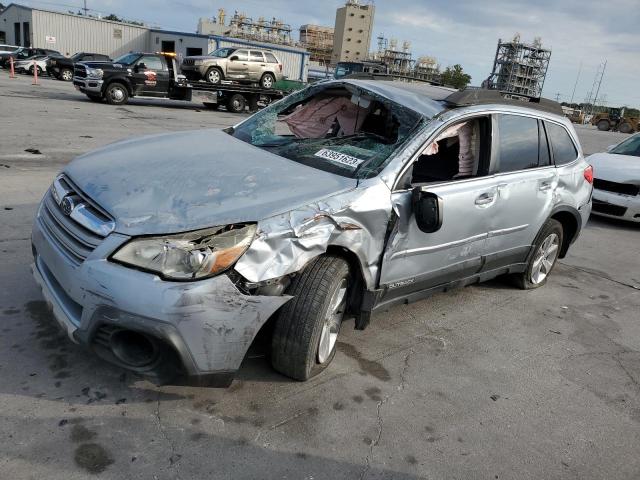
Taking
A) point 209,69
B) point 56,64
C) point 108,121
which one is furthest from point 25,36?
point 108,121

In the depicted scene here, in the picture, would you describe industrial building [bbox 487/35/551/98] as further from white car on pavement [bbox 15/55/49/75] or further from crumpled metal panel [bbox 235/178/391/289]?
crumpled metal panel [bbox 235/178/391/289]

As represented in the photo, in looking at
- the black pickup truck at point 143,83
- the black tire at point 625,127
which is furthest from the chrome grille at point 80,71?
the black tire at point 625,127

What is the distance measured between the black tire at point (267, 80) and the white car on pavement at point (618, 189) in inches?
679

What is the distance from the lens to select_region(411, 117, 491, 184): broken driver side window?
3822mm

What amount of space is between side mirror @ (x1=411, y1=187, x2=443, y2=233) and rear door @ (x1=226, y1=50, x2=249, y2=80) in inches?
811

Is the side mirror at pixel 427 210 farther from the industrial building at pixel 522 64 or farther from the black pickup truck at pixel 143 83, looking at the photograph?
the industrial building at pixel 522 64

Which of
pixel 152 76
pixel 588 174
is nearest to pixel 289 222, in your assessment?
pixel 588 174

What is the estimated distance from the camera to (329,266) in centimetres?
285

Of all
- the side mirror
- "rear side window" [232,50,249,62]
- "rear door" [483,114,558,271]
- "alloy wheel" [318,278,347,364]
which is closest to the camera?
"alloy wheel" [318,278,347,364]

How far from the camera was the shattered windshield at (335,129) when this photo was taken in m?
3.31

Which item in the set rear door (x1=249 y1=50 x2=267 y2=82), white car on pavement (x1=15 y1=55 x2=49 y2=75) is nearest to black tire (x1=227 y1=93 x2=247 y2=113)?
rear door (x1=249 y1=50 x2=267 y2=82)

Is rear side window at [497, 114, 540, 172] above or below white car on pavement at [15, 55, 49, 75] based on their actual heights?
above

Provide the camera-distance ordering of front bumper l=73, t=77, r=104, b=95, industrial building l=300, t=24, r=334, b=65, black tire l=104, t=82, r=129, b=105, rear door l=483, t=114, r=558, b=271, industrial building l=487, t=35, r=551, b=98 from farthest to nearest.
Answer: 1. industrial building l=300, t=24, r=334, b=65
2. industrial building l=487, t=35, r=551, b=98
3. black tire l=104, t=82, r=129, b=105
4. front bumper l=73, t=77, r=104, b=95
5. rear door l=483, t=114, r=558, b=271

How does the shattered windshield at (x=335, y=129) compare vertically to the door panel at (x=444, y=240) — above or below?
above
